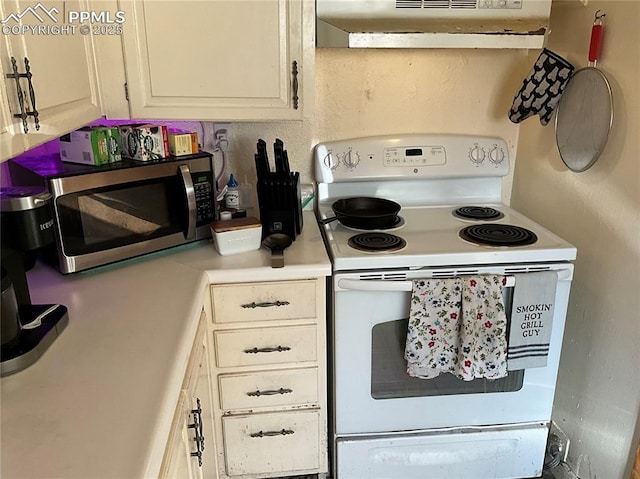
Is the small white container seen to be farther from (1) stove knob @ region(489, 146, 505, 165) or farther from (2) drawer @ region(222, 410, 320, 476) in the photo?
(1) stove knob @ region(489, 146, 505, 165)

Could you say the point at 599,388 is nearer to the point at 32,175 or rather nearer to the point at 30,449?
the point at 30,449

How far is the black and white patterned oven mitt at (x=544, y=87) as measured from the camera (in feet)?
6.20

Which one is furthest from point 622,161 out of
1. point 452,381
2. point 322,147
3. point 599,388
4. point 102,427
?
point 102,427

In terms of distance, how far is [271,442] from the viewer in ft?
6.23

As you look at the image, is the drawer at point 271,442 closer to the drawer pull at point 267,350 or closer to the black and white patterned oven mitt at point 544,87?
the drawer pull at point 267,350

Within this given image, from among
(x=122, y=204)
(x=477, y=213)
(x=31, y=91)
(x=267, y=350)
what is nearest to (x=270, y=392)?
(x=267, y=350)

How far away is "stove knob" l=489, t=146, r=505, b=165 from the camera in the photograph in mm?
2244

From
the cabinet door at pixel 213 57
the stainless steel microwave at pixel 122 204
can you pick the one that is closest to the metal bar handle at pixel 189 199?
the stainless steel microwave at pixel 122 204

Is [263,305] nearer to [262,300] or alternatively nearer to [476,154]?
[262,300]

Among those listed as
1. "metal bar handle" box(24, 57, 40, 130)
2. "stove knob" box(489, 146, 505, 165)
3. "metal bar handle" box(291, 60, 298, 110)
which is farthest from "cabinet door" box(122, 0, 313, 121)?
"stove knob" box(489, 146, 505, 165)

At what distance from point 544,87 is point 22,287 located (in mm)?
1728

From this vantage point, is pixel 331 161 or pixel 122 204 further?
pixel 331 161

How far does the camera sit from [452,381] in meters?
1.88

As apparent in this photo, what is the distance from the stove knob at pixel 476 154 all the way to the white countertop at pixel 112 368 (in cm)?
86
